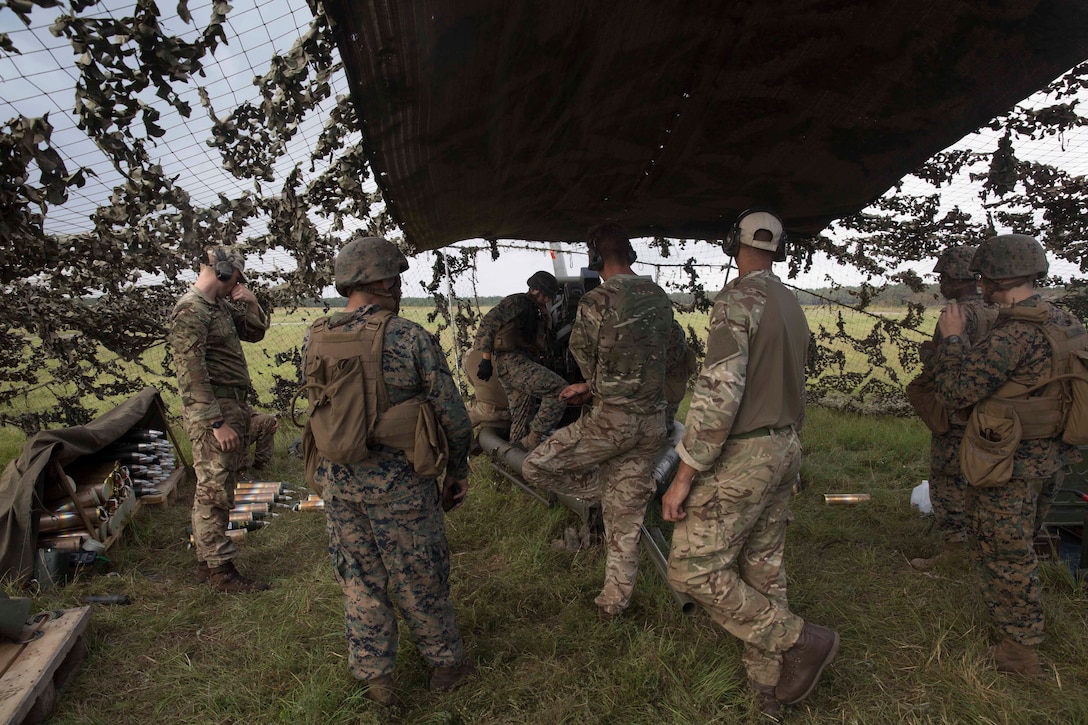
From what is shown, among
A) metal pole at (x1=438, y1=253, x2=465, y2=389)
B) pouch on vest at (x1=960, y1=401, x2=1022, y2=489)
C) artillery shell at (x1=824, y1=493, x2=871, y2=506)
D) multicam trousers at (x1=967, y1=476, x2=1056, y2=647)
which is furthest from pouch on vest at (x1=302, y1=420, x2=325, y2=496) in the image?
metal pole at (x1=438, y1=253, x2=465, y2=389)

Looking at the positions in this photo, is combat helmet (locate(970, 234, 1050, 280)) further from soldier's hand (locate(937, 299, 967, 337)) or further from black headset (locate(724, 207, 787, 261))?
black headset (locate(724, 207, 787, 261))

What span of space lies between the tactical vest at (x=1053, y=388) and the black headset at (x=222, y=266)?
15.5 ft

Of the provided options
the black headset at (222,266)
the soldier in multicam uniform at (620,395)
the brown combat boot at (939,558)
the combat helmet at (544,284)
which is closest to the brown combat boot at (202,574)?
the black headset at (222,266)

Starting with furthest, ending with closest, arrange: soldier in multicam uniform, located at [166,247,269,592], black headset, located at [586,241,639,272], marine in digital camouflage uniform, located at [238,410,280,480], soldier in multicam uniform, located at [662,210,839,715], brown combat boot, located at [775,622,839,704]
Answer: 1. marine in digital camouflage uniform, located at [238,410,280,480]
2. soldier in multicam uniform, located at [166,247,269,592]
3. black headset, located at [586,241,639,272]
4. brown combat boot, located at [775,622,839,704]
5. soldier in multicam uniform, located at [662,210,839,715]

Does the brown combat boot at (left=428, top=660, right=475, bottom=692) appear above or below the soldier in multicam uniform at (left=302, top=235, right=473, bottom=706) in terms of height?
below

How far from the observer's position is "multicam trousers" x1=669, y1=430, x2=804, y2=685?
2576 millimetres

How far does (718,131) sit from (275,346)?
10.0m

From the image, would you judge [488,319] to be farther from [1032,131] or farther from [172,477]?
[1032,131]

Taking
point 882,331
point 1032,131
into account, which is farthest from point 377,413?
point 882,331

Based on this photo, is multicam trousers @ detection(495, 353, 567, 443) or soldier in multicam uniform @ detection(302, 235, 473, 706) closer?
soldier in multicam uniform @ detection(302, 235, 473, 706)

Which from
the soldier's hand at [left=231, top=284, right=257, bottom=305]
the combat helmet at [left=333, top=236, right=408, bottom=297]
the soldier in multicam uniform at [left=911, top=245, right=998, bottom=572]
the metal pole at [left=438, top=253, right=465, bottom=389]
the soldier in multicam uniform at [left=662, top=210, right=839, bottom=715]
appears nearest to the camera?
the soldier in multicam uniform at [left=662, top=210, right=839, bottom=715]

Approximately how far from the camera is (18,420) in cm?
639

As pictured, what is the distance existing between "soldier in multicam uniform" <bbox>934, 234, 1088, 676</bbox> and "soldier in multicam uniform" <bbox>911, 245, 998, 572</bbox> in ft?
3.35

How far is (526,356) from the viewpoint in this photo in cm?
523
